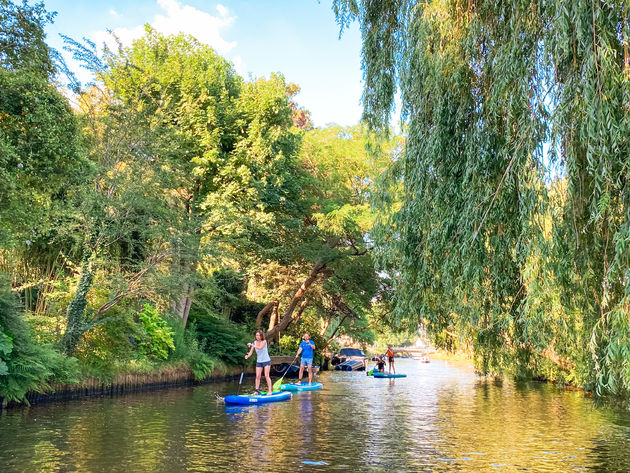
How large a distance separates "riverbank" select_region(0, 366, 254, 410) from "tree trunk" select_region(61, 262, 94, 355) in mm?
1225

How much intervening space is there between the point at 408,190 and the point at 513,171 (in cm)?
223

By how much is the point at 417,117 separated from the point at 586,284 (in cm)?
387

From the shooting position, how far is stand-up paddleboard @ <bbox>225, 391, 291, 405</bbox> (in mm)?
15844

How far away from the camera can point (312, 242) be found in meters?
28.6

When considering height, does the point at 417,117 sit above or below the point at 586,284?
above

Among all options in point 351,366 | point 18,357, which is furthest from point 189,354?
point 351,366

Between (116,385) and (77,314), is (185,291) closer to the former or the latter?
(116,385)

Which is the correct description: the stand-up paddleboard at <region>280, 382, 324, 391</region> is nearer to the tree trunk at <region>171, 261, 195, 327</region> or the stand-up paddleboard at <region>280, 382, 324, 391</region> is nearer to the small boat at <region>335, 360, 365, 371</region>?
the tree trunk at <region>171, 261, 195, 327</region>

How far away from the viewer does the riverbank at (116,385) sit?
607 inches

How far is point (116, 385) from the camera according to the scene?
18.9 meters

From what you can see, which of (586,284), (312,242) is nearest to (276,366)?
(312,242)

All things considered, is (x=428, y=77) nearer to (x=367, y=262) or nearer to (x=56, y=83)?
(x=56, y=83)

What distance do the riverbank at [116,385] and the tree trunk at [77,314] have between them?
123 cm

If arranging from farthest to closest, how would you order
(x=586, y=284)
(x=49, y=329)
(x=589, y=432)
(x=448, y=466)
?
1. (x=49, y=329)
2. (x=589, y=432)
3. (x=448, y=466)
4. (x=586, y=284)
